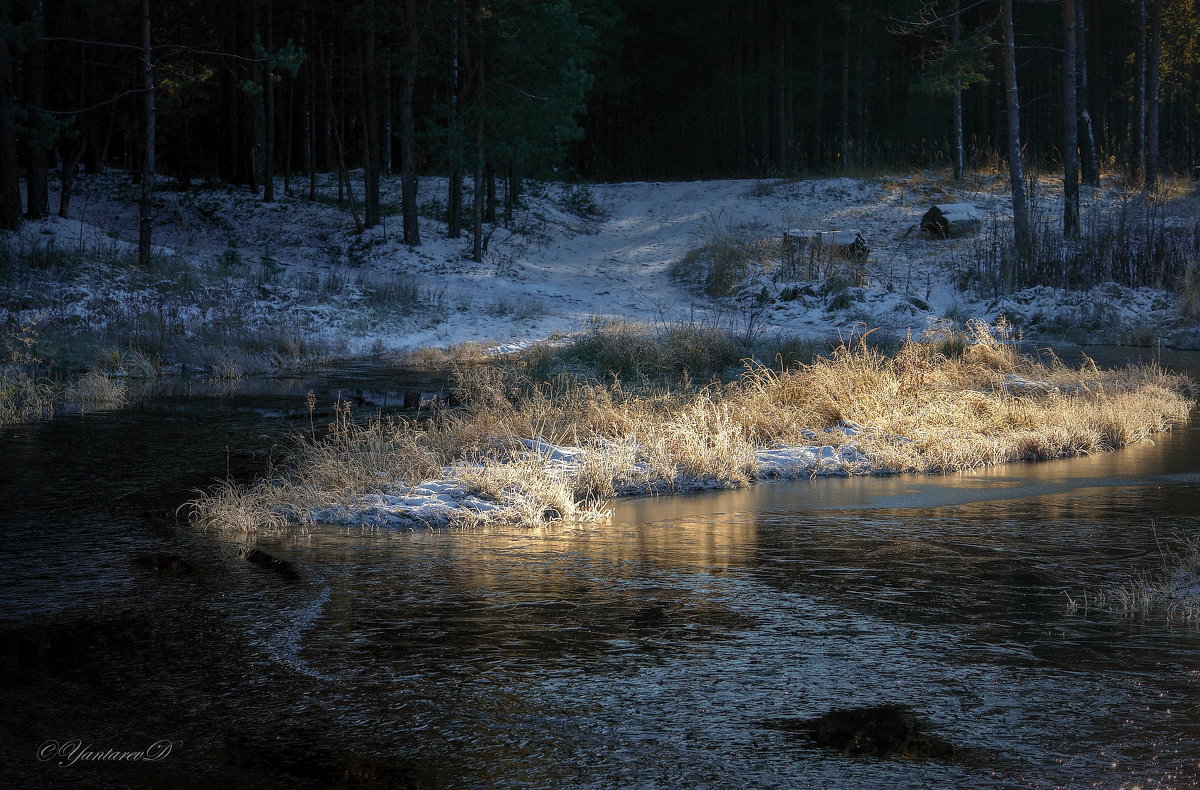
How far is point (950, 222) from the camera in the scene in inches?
1215

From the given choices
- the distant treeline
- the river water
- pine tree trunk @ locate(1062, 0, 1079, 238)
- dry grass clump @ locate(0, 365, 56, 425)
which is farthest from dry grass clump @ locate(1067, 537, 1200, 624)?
pine tree trunk @ locate(1062, 0, 1079, 238)

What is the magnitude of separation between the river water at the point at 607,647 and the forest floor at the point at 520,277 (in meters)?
12.0

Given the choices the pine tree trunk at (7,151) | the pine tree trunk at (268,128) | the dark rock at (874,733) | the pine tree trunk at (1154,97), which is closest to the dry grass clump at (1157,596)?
the dark rock at (874,733)

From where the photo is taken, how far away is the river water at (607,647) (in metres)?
4.38

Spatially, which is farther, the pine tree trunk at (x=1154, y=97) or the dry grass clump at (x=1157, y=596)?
the pine tree trunk at (x=1154, y=97)

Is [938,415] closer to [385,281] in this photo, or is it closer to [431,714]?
[431,714]

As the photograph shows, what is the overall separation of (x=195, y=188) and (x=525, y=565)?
36102mm

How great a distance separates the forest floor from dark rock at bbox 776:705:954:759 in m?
15.7

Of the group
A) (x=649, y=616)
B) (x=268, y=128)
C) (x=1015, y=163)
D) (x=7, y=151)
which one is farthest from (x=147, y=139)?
(x=649, y=616)

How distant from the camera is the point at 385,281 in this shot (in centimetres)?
2639

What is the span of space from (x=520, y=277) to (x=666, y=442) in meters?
19.6

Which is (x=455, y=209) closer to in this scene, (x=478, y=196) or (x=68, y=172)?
(x=478, y=196)

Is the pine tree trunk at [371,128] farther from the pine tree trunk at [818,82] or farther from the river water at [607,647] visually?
the river water at [607,647]

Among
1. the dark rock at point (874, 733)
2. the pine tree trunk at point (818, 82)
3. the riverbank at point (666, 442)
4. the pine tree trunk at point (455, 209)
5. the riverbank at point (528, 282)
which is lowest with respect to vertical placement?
the dark rock at point (874, 733)
